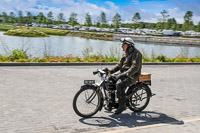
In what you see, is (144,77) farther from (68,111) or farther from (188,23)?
(188,23)

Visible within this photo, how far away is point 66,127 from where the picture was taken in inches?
197

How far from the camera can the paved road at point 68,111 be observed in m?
5.10

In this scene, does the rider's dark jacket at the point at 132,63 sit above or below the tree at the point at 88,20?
below

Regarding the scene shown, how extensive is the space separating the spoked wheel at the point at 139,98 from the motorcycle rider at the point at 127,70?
1.24 feet

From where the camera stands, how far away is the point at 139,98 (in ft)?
20.6

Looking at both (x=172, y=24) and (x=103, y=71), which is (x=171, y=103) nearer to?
(x=103, y=71)

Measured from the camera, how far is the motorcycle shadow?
5425 mm

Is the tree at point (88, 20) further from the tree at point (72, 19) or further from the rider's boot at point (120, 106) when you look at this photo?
the rider's boot at point (120, 106)

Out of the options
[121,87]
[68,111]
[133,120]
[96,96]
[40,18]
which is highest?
[40,18]

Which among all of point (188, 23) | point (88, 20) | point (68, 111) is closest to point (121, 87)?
point (68, 111)

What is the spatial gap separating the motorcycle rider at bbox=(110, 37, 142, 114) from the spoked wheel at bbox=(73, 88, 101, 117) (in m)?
0.51

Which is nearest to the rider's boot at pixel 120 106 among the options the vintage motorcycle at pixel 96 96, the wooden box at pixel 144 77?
the vintage motorcycle at pixel 96 96

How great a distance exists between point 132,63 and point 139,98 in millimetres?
1049

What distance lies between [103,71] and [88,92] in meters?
0.59
